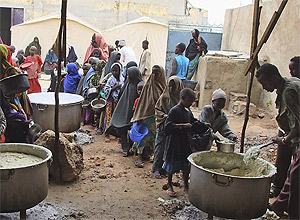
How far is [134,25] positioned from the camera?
48.1ft

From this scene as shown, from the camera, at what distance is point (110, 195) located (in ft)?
15.0

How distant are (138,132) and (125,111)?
0.74 m

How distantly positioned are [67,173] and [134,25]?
10776 millimetres

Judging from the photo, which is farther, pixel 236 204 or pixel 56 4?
pixel 56 4

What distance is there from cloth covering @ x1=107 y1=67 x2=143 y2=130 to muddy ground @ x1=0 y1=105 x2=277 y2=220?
1.79ft

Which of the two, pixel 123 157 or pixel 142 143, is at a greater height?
pixel 142 143

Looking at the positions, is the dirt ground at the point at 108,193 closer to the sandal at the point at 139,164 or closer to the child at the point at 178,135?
the sandal at the point at 139,164

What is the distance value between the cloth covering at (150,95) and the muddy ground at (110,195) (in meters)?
0.83

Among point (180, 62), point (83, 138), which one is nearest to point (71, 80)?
point (83, 138)

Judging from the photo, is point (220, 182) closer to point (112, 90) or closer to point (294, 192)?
point (294, 192)

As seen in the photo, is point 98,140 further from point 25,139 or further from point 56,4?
point 56,4

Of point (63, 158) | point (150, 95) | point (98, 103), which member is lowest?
point (63, 158)

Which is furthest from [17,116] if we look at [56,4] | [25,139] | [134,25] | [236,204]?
[56,4]

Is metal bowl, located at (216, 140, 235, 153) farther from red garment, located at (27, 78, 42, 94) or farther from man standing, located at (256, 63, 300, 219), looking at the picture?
red garment, located at (27, 78, 42, 94)
